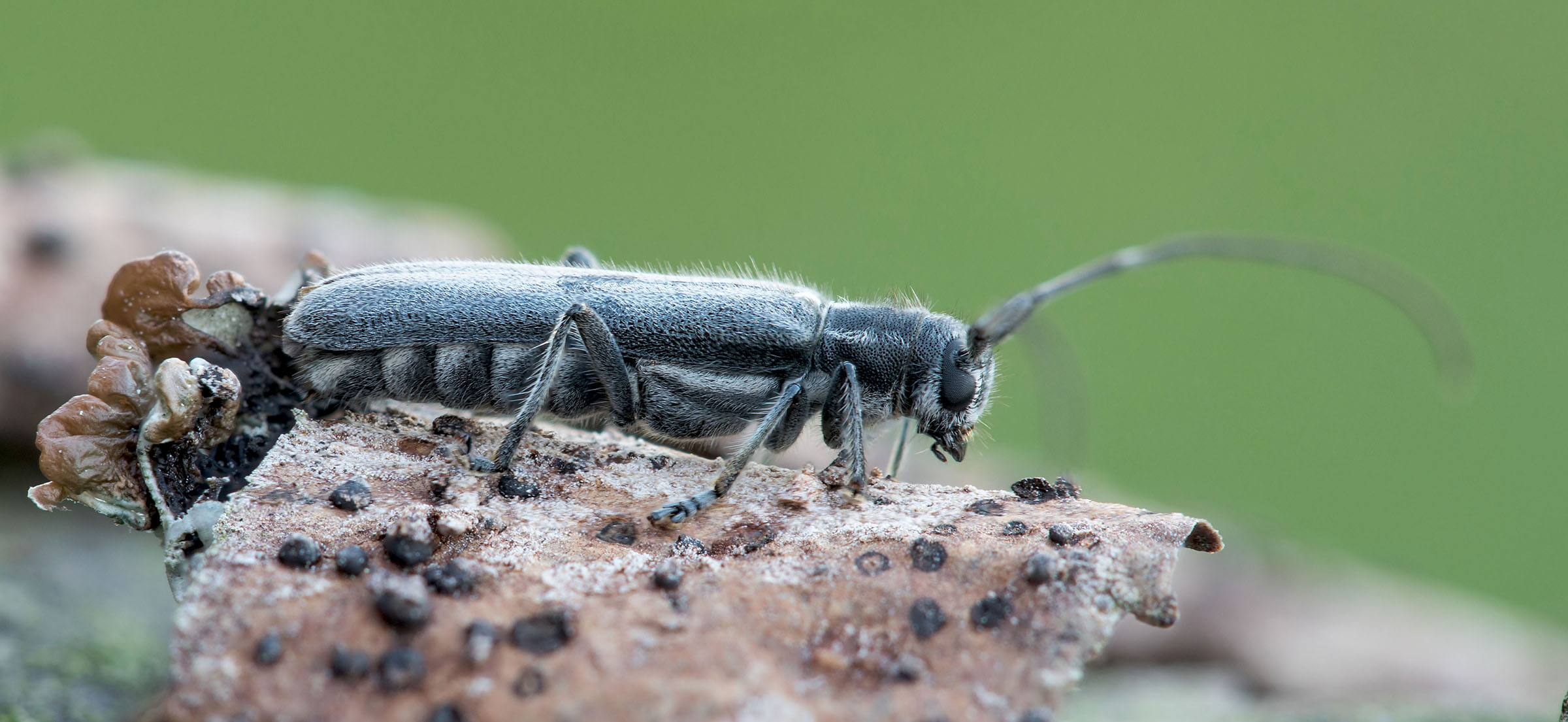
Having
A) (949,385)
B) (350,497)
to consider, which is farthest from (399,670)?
(949,385)

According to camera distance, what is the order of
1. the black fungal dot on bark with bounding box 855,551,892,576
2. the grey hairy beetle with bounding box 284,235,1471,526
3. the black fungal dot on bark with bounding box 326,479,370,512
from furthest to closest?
the grey hairy beetle with bounding box 284,235,1471,526 → the black fungal dot on bark with bounding box 326,479,370,512 → the black fungal dot on bark with bounding box 855,551,892,576

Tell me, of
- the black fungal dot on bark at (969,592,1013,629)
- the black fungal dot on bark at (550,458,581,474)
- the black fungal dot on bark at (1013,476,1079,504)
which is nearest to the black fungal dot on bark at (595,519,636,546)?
the black fungal dot on bark at (550,458,581,474)

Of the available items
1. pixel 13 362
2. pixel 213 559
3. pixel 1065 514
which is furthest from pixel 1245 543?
Answer: pixel 13 362

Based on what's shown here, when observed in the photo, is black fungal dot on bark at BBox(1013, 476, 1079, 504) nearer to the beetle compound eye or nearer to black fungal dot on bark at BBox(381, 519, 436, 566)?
the beetle compound eye

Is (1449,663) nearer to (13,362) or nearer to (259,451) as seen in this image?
→ (259,451)

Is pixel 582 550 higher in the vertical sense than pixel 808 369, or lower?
lower

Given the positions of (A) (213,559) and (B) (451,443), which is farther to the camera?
(B) (451,443)

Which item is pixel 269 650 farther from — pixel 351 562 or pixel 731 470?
pixel 731 470

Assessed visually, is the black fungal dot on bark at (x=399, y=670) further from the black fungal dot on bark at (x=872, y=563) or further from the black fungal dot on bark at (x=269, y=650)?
the black fungal dot on bark at (x=872, y=563)
